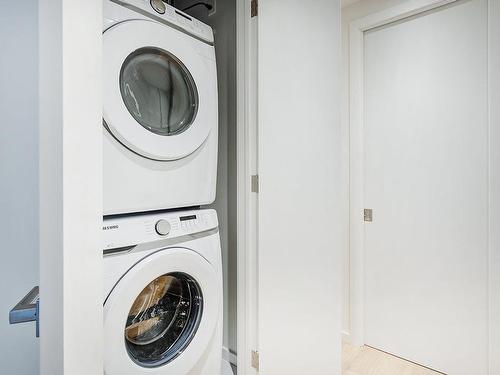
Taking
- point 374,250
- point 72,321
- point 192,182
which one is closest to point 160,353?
point 192,182

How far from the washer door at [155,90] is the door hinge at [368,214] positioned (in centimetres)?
126

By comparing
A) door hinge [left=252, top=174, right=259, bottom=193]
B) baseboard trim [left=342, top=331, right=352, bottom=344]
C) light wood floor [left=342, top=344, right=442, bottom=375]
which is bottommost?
light wood floor [left=342, top=344, right=442, bottom=375]

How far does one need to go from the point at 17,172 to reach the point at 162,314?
753 mm

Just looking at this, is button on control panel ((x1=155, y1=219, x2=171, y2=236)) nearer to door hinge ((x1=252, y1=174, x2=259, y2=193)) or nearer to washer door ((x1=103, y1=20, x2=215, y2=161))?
washer door ((x1=103, y1=20, x2=215, y2=161))

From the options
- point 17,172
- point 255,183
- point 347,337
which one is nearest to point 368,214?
point 347,337

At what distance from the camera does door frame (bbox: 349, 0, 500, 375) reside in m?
1.60

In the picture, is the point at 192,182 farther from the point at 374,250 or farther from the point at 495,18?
the point at 495,18

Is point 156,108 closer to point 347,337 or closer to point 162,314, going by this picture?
point 162,314

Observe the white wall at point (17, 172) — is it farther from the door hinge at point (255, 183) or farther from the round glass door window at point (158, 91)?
the door hinge at point (255, 183)

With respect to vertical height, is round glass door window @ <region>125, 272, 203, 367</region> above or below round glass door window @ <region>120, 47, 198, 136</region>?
below

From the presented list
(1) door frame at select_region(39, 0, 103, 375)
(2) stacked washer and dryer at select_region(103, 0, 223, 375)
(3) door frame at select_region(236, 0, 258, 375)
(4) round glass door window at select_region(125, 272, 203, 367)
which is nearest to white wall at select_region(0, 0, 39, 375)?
(2) stacked washer and dryer at select_region(103, 0, 223, 375)

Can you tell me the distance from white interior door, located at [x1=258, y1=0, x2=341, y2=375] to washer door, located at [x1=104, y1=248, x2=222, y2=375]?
260mm

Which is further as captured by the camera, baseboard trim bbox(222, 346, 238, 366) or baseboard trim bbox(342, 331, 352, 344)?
baseboard trim bbox(342, 331, 352, 344)

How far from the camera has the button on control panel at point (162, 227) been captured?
1.14 metres
